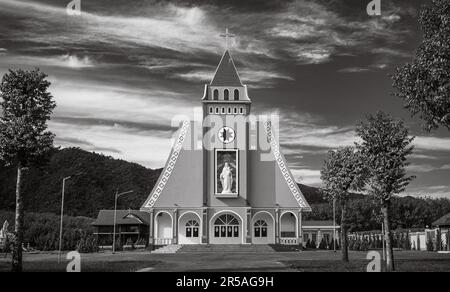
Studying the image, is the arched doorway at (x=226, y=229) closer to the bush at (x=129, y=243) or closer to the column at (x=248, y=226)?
the column at (x=248, y=226)

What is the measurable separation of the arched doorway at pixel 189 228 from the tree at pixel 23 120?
3375cm

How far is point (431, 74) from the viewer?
24828 millimetres

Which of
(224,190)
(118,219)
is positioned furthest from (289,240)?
(118,219)

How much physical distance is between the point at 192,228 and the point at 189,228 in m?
0.32

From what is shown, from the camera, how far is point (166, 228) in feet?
197

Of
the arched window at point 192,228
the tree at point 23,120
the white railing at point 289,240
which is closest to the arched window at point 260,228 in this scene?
the white railing at point 289,240

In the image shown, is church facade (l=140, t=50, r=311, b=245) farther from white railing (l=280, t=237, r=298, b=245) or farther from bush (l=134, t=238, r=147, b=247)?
bush (l=134, t=238, r=147, b=247)

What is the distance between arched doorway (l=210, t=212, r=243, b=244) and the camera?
59.5 metres

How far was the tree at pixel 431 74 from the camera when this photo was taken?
24281mm

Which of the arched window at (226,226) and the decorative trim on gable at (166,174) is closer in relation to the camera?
the decorative trim on gable at (166,174)

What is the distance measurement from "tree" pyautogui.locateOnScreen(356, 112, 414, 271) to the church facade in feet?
103

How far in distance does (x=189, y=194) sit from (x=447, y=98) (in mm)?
39205

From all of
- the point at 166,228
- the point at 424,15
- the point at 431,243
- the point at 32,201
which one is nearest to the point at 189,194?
the point at 166,228

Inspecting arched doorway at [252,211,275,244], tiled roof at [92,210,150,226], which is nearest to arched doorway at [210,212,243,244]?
arched doorway at [252,211,275,244]
